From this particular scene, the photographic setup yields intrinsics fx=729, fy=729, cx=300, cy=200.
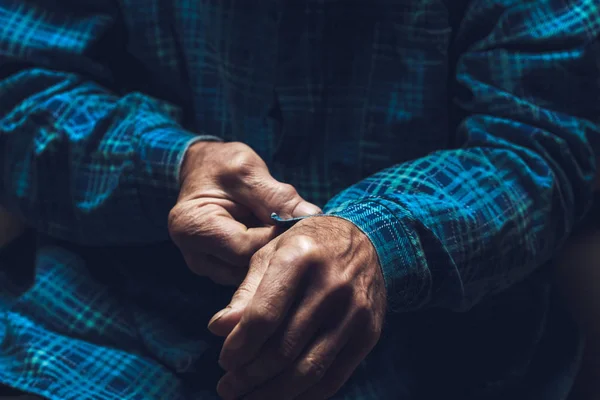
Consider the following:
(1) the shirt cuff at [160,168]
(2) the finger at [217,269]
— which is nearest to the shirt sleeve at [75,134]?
(1) the shirt cuff at [160,168]

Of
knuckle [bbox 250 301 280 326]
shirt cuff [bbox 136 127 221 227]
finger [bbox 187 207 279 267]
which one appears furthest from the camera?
shirt cuff [bbox 136 127 221 227]

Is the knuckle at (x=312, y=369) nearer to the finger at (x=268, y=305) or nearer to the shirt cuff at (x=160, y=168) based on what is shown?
the finger at (x=268, y=305)

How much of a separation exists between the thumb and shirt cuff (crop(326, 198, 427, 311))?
10cm

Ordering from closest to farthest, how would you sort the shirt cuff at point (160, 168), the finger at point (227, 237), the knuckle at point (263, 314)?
the knuckle at point (263, 314)
the finger at point (227, 237)
the shirt cuff at point (160, 168)

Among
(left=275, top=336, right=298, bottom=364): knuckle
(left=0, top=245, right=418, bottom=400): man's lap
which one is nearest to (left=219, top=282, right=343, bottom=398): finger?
(left=275, top=336, right=298, bottom=364): knuckle

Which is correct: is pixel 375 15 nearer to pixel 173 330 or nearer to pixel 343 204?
pixel 343 204

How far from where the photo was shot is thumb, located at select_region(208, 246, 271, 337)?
549 millimetres

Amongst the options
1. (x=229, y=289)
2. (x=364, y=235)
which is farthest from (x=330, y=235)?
(x=229, y=289)

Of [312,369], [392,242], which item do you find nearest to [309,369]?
[312,369]

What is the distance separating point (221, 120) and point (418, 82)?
0.24 metres

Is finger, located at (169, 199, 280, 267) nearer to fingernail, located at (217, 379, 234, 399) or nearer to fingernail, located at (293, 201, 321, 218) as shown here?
fingernail, located at (293, 201, 321, 218)

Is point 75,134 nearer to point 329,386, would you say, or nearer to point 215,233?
point 215,233

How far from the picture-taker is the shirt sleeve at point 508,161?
691 millimetres

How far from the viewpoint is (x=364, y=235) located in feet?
2.06
